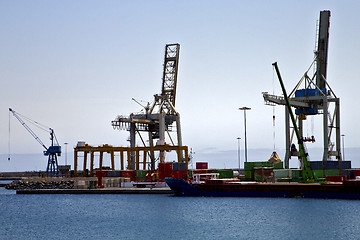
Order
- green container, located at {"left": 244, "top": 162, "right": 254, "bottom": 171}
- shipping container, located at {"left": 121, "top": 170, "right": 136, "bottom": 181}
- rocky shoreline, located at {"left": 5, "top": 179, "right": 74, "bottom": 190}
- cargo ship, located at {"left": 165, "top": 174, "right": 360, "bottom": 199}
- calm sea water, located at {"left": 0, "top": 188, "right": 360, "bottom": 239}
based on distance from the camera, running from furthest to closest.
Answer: rocky shoreline, located at {"left": 5, "top": 179, "right": 74, "bottom": 190}
shipping container, located at {"left": 121, "top": 170, "right": 136, "bottom": 181}
green container, located at {"left": 244, "top": 162, "right": 254, "bottom": 171}
cargo ship, located at {"left": 165, "top": 174, "right": 360, "bottom": 199}
calm sea water, located at {"left": 0, "top": 188, "right": 360, "bottom": 239}

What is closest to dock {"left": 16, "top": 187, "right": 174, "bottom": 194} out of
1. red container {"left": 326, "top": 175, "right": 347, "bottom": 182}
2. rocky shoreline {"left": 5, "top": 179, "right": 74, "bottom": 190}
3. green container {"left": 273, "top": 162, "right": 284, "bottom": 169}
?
rocky shoreline {"left": 5, "top": 179, "right": 74, "bottom": 190}

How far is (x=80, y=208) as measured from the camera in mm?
70188

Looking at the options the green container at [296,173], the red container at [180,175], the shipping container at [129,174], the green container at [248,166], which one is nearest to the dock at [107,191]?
the red container at [180,175]

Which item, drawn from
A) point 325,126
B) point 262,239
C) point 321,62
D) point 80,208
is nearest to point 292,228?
point 262,239

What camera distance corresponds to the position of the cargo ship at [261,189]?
70938 mm

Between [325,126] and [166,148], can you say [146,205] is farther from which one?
[325,126]

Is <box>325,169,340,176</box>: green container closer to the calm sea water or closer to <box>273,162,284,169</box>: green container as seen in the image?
<box>273,162,284,169</box>: green container

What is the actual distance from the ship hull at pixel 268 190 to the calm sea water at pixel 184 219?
2.11 m

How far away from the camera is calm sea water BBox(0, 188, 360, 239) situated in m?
48.7

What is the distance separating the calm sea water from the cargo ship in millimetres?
2138

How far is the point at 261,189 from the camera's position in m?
76.9

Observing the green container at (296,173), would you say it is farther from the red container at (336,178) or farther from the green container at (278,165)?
the red container at (336,178)

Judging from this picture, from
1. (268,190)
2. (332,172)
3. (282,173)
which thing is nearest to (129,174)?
(282,173)

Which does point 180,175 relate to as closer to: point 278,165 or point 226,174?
point 226,174
